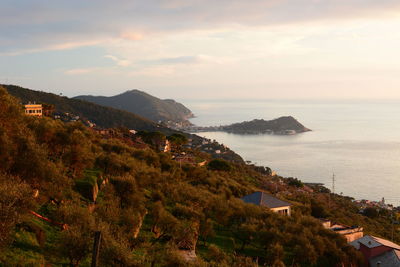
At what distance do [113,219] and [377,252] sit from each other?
→ 19.1m

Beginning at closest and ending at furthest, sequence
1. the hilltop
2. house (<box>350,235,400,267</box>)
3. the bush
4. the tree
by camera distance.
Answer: the tree, house (<box>350,235,400,267</box>), the bush, the hilltop

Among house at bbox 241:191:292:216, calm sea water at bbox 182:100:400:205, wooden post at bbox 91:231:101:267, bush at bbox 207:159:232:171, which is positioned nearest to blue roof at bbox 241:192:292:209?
house at bbox 241:191:292:216

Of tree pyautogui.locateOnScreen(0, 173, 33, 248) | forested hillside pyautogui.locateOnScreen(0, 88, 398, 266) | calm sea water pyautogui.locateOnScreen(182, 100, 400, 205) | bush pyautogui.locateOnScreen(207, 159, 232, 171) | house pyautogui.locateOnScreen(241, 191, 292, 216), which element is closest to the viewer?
tree pyautogui.locateOnScreen(0, 173, 33, 248)

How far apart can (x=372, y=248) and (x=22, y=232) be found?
22058 millimetres

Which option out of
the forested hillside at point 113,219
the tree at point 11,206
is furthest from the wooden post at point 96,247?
the tree at point 11,206

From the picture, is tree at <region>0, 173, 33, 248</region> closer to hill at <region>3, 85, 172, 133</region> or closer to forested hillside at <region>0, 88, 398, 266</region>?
forested hillside at <region>0, 88, 398, 266</region>

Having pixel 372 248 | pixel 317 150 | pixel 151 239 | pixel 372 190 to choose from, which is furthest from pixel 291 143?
pixel 151 239

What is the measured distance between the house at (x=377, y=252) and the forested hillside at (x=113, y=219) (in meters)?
2.06

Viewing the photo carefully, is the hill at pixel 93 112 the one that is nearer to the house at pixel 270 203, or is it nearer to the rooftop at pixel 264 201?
the rooftop at pixel 264 201

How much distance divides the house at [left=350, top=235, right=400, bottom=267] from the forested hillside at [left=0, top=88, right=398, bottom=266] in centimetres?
206

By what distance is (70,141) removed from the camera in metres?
21.5

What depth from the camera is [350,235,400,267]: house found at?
74.5ft

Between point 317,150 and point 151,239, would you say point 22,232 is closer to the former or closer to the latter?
point 151,239

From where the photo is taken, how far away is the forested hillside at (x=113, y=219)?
35.2ft
